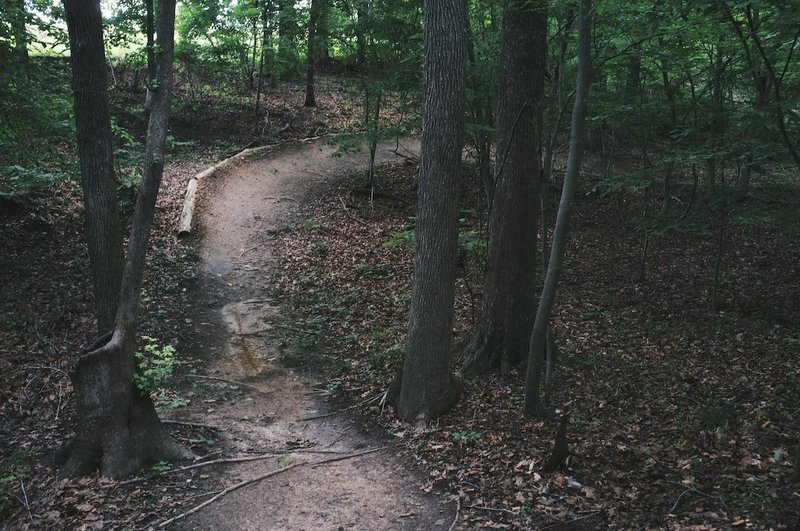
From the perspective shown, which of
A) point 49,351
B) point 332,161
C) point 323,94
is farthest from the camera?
point 323,94

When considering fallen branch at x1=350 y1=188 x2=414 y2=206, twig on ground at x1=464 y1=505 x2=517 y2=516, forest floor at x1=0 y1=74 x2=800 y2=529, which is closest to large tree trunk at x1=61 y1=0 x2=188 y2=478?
forest floor at x1=0 y1=74 x2=800 y2=529

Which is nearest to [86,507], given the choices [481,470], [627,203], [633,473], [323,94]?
[481,470]

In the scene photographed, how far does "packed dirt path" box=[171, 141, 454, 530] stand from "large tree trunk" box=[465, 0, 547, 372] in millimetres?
2300

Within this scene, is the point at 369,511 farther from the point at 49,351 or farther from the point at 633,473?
the point at 49,351

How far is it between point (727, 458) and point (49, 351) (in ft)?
29.8

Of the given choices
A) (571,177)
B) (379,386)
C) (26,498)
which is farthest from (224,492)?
(571,177)

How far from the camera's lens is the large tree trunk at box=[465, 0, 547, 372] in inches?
296

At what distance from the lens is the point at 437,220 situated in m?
6.88

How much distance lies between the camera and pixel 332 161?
70.9 ft

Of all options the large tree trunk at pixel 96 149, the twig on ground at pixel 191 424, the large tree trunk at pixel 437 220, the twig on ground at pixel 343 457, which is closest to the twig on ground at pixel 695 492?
the large tree trunk at pixel 437 220

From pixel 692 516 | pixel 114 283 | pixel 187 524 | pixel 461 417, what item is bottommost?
pixel 187 524

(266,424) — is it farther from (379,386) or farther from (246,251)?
(246,251)

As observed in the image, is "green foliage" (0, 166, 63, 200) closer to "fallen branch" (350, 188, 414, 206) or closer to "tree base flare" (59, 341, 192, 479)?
"tree base flare" (59, 341, 192, 479)

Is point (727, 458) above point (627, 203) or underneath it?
underneath
